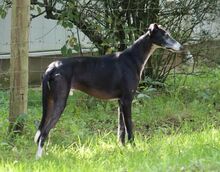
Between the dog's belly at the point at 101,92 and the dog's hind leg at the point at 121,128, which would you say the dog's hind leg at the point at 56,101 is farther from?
the dog's hind leg at the point at 121,128

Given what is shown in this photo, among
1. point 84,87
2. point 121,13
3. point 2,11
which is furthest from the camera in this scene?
point 121,13

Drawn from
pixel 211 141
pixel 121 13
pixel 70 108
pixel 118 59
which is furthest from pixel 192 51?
pixel 211 141

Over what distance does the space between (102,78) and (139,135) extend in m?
1.06

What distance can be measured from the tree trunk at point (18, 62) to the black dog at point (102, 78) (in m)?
0.67

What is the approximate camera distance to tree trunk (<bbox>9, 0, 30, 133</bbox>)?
275 inches

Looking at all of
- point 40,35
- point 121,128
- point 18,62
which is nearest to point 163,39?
point 121,128

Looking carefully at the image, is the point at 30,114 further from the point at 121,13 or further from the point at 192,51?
the point at 192,51

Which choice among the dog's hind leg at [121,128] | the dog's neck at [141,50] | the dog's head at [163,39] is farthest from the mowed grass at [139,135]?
the dog's head at [163,39]

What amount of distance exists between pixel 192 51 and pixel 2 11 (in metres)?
3.56

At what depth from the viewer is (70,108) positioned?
8.88 meters

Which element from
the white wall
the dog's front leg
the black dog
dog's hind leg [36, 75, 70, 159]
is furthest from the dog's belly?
the white wall

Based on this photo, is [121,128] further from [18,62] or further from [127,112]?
[18,62]

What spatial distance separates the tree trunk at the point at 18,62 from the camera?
6.99 meters

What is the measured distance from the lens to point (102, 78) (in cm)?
682
